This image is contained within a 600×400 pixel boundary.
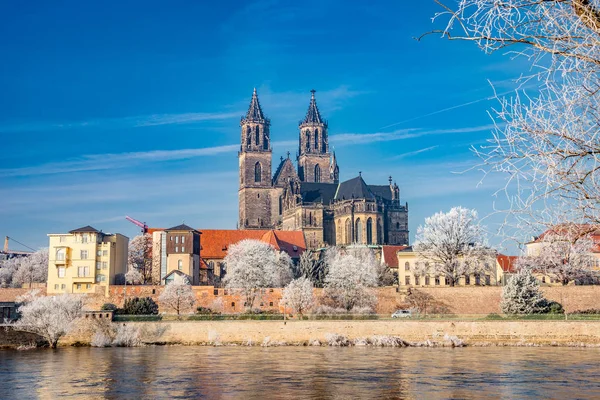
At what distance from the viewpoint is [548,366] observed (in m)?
32.6

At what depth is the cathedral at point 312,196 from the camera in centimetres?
10650

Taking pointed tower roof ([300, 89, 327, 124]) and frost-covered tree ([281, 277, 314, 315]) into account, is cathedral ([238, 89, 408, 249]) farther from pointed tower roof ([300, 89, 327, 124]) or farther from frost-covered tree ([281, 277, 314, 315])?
frost-covered tree ([281, 277, 314, 315])

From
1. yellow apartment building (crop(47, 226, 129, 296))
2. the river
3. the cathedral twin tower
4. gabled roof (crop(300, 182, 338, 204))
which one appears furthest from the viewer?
the cathedral twin tower

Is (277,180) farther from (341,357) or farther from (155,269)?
(341,357)

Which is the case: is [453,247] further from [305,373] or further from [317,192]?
[317,192]

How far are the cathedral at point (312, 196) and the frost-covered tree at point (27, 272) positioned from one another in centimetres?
3838

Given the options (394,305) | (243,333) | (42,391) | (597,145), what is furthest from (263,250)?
(597,145)

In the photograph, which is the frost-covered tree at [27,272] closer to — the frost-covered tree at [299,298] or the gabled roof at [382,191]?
the frost-covered tree at [299,298]

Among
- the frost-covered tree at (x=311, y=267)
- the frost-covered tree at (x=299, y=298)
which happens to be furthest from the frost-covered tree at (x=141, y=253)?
the frost-covered tree at (x=299, y=298)

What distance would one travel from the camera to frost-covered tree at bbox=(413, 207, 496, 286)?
6338 cm

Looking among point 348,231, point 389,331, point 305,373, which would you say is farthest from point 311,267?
point 305,373

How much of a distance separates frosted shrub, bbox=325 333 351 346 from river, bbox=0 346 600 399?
315 centimetres

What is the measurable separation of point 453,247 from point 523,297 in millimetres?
12530

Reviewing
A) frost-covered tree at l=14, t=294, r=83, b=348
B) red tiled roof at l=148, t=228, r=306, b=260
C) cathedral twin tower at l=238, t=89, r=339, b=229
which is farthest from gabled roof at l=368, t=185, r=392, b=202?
frost-covered tree at l=14, t=294, r=83, b=348
